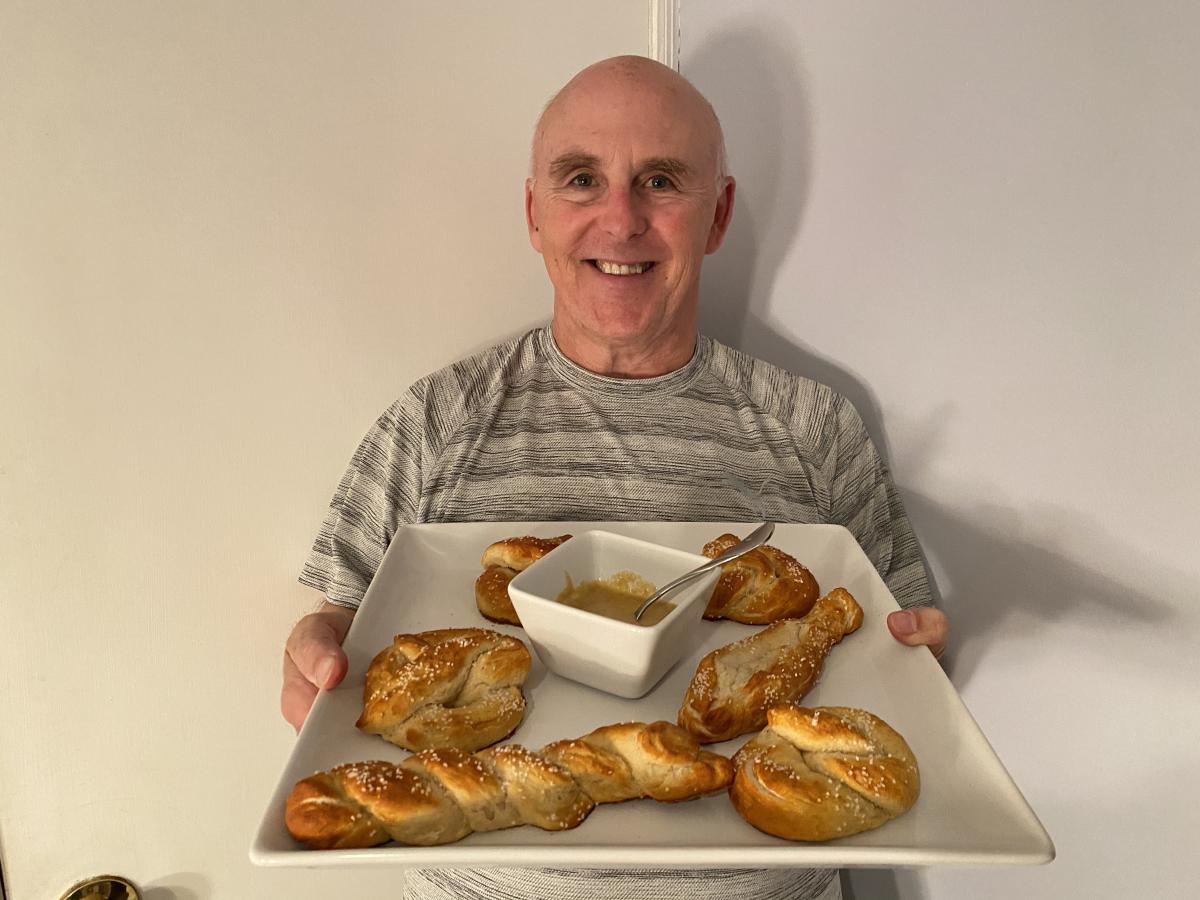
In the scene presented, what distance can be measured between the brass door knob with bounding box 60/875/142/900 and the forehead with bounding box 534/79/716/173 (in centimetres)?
195

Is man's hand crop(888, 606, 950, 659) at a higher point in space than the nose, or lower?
lower

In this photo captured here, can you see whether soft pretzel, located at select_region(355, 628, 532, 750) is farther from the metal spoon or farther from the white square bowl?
the metal spoon

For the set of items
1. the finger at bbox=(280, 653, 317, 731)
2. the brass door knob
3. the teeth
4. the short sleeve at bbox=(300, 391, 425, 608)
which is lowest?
the brass door knob

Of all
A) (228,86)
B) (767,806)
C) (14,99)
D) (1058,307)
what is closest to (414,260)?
(228,86)

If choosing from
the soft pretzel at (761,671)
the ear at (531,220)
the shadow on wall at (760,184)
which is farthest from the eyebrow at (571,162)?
the soft pretzel at (761,671)

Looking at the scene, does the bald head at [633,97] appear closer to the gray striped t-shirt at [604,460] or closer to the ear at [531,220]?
the ear at [531,220]

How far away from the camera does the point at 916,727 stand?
920mm

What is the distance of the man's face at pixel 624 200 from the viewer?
1.52 meters

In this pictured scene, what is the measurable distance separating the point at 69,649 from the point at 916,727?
173 cm

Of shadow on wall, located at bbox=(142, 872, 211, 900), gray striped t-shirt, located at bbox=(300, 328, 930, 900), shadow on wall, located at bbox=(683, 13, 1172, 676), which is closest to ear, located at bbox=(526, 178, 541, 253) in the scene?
gray striped t-shirt, located at bbox=(300, 328, 930, 900)

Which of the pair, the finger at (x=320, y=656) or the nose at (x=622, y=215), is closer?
the finger at (x=320, y=656)

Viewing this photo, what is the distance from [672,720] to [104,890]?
1626 millimetres

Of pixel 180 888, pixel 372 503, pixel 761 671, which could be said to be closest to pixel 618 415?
pixel 372 503

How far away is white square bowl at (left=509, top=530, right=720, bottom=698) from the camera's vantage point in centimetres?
91
